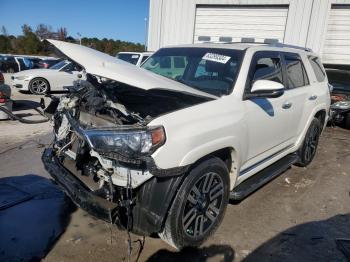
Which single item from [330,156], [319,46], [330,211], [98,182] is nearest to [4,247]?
[98,182]

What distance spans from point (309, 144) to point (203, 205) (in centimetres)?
319

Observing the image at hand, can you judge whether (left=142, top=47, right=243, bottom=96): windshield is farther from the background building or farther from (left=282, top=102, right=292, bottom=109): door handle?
the background building

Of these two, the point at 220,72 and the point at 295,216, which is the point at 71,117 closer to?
the point at 220,72

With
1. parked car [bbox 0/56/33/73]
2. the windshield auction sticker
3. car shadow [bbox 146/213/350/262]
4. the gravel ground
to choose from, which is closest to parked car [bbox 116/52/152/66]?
the gravel ground

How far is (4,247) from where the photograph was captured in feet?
10.4

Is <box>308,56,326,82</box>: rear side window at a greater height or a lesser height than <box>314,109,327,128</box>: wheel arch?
greater

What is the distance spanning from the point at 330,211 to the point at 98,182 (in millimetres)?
2882

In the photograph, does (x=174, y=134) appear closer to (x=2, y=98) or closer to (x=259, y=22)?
(x=2, y=98)

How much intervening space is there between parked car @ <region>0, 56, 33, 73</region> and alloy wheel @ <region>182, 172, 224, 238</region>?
2472cm

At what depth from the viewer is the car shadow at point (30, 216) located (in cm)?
316

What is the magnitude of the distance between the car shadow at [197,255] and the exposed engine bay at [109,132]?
721mm

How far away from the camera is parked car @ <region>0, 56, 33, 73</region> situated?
82.9ft

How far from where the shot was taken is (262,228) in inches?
150

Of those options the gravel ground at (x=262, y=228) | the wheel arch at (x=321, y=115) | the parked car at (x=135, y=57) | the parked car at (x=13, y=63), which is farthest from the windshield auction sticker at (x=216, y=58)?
the parked car at (x=13, y=63)
